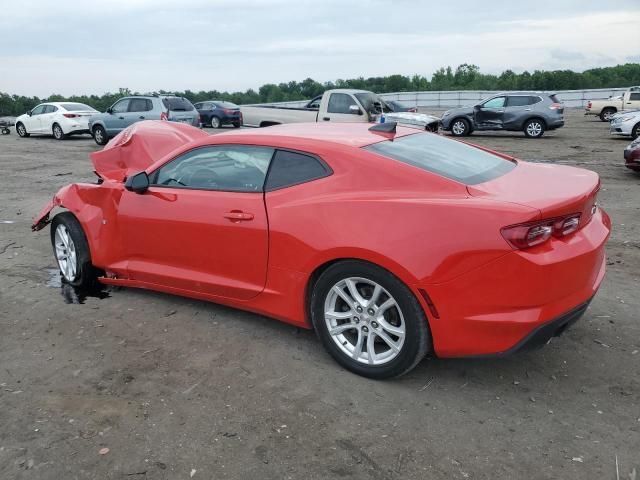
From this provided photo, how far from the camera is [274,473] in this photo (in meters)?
2.69

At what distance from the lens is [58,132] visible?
21891 mm

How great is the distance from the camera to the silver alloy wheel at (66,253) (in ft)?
16.6

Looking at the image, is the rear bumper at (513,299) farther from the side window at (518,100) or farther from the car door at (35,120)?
the car door at (35,120)

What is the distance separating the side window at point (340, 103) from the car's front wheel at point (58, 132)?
11246mm

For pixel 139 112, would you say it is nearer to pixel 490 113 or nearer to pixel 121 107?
pixel 121 107

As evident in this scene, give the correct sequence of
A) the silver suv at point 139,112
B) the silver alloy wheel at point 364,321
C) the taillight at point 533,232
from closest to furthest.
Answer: the taillight at point 533,232 < the silver alloy wheel at point 364,321 < the silver suv at point 139,112

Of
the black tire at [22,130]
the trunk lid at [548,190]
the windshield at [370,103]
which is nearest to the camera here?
the trunk lid at [548,190]

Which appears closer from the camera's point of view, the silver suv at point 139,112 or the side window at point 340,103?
the side window at point 340,103

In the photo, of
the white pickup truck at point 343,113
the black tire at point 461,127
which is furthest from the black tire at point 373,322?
the black tire at point 461,127

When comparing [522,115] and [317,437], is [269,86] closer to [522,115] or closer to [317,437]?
[522,115]

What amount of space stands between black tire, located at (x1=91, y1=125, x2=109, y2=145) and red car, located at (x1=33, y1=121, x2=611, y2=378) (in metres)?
15.9

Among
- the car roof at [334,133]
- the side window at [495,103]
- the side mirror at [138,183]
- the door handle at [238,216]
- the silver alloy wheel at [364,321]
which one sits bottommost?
the silver alloy wheel at [364,321]

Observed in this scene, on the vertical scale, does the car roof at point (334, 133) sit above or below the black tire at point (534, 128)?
above

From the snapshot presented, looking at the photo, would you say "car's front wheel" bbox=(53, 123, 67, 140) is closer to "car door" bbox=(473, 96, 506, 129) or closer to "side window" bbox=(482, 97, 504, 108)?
"car door" bbox=(473, 96, 506, 129)
